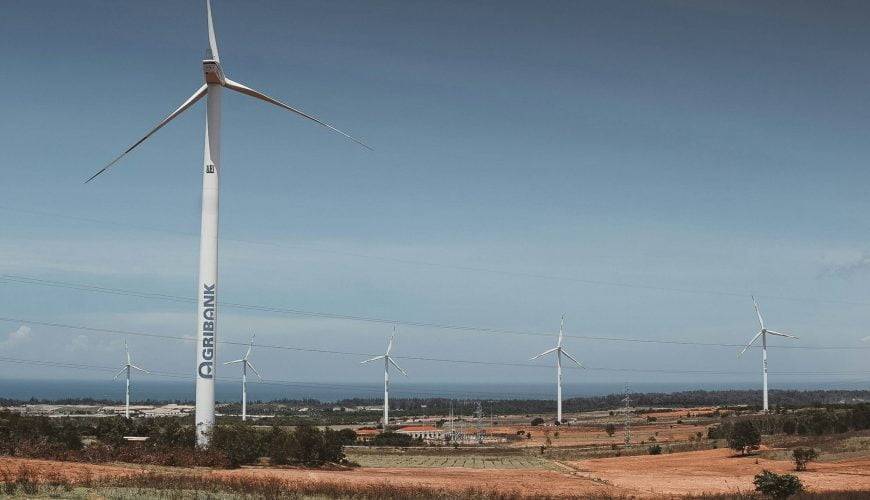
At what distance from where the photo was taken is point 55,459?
4500 centimetres

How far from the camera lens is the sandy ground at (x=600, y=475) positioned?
1772 inches

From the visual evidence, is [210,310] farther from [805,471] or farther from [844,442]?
[844,442]

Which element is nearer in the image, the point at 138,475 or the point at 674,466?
the point at 138,475

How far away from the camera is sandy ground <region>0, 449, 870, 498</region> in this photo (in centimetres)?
4500

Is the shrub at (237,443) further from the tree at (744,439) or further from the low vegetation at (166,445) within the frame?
the tree at (744,439)

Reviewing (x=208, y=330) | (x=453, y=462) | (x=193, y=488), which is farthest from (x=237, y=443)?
(x=453, y=462)

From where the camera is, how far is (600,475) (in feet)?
209

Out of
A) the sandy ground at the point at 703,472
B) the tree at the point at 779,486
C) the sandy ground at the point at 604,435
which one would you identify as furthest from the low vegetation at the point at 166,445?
the sandy ground at the point at 604,435

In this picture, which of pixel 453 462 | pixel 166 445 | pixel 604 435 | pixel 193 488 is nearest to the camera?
pixel 193 488

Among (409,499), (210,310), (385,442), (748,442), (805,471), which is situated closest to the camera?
(409,499)

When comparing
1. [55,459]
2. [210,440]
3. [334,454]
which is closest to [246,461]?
[210,440]

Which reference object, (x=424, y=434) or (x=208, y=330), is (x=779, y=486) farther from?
(x=424, y=434)

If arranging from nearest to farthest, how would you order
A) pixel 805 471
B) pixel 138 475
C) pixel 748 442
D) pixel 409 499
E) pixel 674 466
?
1. pixel 409 499
2. pixel 138 475
3. pixel 805 471
4. pixel 674 466
5. pixel 748 442

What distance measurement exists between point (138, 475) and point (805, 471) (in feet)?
141
